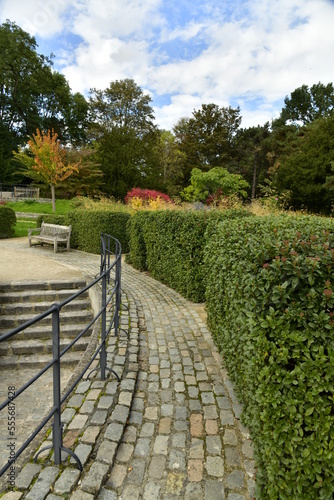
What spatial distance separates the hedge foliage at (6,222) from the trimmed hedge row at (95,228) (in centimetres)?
359

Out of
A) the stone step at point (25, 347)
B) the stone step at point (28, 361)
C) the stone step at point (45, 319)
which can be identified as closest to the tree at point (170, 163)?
the stone step at point (45, 319)

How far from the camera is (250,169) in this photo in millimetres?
33719

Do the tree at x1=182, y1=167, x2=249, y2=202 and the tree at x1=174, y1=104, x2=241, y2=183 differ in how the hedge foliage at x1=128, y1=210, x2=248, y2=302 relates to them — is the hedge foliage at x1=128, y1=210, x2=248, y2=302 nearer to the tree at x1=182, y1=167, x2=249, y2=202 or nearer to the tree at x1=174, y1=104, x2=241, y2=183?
the tree at x1=182, y1=167, x2=249, y2=202

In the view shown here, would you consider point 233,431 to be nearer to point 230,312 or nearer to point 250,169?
point 230,312

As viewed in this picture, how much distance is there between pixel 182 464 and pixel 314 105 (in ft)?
141

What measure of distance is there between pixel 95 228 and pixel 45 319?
6677 mm

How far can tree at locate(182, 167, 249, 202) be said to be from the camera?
24484 millimetres

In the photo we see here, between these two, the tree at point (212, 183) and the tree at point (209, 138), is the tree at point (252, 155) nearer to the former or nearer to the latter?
the tree at point (209, 138)

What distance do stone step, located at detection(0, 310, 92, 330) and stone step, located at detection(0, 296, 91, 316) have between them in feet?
0.32

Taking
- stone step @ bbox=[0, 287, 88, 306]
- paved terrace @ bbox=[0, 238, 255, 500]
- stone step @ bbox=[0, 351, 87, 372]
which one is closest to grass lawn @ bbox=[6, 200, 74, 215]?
stone step @ bbox=[0, 287, 88, 306]

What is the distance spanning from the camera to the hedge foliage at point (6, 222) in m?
13.7

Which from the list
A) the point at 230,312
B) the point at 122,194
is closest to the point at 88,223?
the point at 230,312

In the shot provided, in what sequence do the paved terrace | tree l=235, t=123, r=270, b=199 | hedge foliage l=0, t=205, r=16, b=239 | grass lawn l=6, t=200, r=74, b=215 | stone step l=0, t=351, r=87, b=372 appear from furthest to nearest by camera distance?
1. tree l=235, t=123, r=270, b=199
2. grass lawn l=6, t=200, r=74, b=215
3. hedge foliage l=0, t=205, r=16, b=239
4. stone step l=0, t=351, r=87, b=372
5. the paved terrace

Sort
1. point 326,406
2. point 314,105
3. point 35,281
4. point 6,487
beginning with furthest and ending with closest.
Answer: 1. point 314,105
2. point 35,281
3. point 6,487
4. point 326,406
